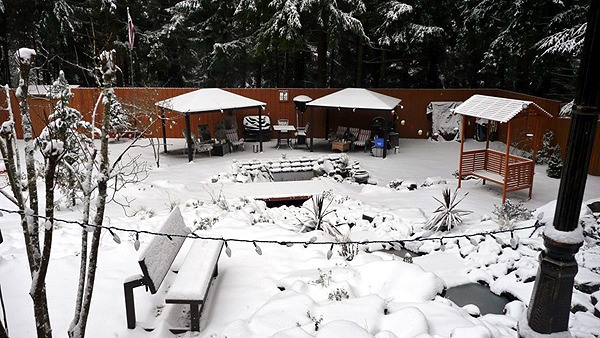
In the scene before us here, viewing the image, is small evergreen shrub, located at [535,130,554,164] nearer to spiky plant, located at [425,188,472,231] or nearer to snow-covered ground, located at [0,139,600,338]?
snow-covered ground, located at [0,139,600,338]

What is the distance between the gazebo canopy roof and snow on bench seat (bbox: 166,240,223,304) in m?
6.27

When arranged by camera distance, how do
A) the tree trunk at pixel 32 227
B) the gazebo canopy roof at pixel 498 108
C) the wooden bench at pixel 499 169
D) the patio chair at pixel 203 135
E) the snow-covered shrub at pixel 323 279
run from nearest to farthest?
the tree trunk at pixel 32 227 < the snow-covered shrub at pixel 323 279 < the gazebo canopy roof at pixel 498 108 < the wooden bench at pixel 499 169 < the patio chair at pixel 203 135

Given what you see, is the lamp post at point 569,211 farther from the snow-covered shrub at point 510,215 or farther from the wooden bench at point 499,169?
the wooden bench at point 499,169

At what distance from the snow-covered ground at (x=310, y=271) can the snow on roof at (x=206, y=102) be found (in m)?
3.45

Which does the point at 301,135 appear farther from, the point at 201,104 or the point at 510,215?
the point at 510,215

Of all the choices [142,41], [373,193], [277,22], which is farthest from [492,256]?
[142,41]

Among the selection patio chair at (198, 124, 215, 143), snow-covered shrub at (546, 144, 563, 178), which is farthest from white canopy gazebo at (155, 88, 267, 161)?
snow-covered shrub at (546, 144, 563, 178)

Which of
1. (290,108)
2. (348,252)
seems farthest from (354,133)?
(348,252)

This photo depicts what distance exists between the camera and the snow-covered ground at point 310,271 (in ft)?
14.0

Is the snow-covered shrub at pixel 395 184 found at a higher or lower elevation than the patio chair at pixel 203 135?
lower

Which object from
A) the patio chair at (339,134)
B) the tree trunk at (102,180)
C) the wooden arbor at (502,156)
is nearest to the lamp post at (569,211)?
the tree trunk at (102,180)

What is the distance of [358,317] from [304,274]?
4.19 ft

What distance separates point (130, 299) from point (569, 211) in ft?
12.6

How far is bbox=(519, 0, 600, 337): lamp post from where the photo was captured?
105 inches
